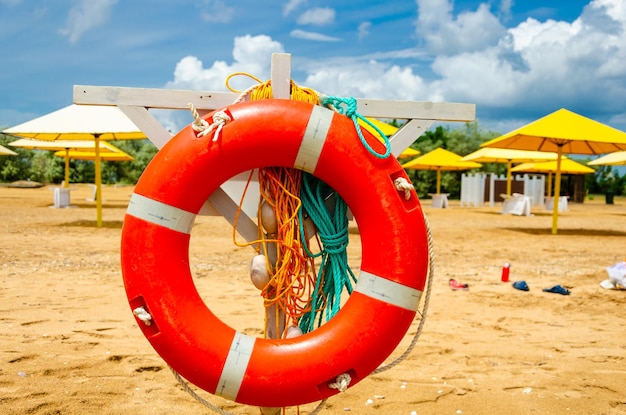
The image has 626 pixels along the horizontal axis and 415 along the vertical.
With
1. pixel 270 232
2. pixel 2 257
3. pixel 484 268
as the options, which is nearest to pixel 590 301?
pixel 484 268

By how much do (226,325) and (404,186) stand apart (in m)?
0.73

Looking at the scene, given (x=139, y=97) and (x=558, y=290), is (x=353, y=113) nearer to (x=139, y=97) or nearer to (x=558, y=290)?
(x=139, y=97)

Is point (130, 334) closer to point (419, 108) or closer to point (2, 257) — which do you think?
point (419, 108)

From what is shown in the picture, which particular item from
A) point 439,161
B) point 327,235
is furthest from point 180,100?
point 439,161

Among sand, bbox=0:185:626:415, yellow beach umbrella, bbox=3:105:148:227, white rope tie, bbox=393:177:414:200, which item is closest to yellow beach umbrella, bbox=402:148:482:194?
yellow beach umbrella, bbox=3:105:148:227

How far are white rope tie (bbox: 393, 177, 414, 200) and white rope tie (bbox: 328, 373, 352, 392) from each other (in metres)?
0.61

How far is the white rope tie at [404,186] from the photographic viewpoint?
1.78 metres

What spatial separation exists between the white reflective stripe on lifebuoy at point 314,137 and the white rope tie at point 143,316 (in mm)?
683

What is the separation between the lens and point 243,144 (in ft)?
5.76

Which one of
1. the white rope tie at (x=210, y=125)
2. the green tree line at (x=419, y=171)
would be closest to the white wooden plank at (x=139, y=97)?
the white rope tie at (x=210, y=125)

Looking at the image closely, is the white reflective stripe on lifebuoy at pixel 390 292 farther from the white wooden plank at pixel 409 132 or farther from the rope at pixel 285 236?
the white wooden plank at pixel 409 132

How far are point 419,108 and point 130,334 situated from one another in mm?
2263

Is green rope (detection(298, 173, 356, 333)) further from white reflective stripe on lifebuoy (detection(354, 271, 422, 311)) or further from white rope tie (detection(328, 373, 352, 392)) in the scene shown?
white rope tie (detection(328, 373, 352, 392))

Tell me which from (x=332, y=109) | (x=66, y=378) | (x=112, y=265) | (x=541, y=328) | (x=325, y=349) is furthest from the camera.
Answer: (x=112, y=265)
